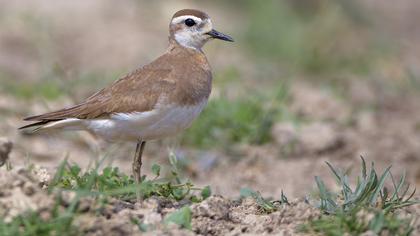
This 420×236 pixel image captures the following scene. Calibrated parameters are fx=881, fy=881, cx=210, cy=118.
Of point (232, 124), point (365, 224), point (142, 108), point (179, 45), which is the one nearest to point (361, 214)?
point (365, 224)

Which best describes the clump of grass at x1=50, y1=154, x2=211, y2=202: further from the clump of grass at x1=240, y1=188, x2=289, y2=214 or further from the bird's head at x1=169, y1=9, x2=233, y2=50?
the bird's head at x1=169, y1=9, x2=233, y2=50

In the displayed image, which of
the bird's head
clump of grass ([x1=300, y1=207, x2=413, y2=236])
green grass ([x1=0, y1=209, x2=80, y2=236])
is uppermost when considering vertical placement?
the bird's head

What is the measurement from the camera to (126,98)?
5773 millimetres

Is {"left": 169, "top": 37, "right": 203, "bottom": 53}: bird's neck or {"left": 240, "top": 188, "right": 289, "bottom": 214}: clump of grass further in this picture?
{"left": 169, "top": 37, "right": 203, "bottom": 53}: bird's neck

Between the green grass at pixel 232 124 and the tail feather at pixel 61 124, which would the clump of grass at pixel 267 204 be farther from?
the green grass at pixel 232 124

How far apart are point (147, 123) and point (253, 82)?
5.60m

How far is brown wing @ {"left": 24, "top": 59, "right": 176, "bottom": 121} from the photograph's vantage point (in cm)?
572

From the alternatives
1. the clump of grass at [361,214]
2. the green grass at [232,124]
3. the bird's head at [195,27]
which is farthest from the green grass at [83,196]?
the green grass at [232,124]

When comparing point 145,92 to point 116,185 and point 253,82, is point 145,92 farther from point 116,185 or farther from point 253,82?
point 253,82

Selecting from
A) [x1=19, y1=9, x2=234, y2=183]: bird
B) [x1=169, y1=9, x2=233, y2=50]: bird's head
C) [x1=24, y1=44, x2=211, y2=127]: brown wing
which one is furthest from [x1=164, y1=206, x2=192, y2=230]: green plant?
[x1=169, y1=9, x2=233, y2=50]: bird's head

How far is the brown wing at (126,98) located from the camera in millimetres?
5719

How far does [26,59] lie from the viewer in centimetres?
1250

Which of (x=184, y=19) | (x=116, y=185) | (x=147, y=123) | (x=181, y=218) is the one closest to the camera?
(x=181, y=218)

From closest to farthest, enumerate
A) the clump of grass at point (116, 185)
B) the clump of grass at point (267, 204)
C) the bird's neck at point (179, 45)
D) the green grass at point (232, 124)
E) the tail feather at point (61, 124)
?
1. the clump of grass at point (116, 185)
2. the clump of grass at point (267, 204)
3. the tail feather at point (61, 124)
4. the bird's neck at point (179, 45)
5. the green grass at point (232, 124)
